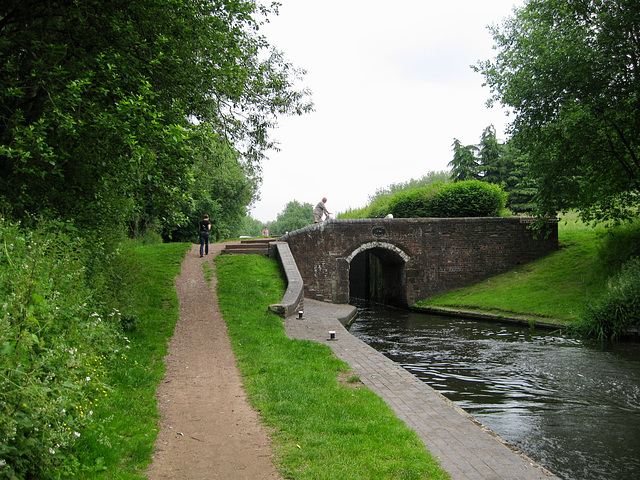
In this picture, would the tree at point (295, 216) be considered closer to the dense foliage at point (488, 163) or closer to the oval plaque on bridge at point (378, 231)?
the dense foliage at point (488, 163)

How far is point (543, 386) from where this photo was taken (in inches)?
332

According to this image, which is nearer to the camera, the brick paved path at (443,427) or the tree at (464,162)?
the brick paved path at (443,427)

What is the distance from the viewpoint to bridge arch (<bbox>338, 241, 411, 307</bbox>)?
69.1 ft

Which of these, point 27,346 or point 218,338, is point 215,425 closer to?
point 27,346

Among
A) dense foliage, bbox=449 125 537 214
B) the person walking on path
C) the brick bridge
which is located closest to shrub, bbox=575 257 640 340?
the brick bridge

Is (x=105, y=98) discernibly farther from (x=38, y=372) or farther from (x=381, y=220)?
(x=381, y=220)

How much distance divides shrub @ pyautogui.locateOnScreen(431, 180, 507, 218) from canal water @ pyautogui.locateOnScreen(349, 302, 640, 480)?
8.81 metres

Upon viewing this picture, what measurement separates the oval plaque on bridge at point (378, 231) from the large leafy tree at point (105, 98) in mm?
11639

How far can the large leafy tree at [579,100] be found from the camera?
13.8 m

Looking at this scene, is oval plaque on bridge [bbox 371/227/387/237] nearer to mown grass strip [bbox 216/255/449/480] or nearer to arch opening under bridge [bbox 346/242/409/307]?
arch opening under bridge [bbox 346/242/409/307]

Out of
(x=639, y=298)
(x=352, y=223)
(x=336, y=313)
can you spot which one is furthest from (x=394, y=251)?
(x=639, y=298)

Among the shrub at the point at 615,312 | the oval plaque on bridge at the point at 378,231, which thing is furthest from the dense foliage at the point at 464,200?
the shrub at the point at 615,312

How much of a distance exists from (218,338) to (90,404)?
488 cm

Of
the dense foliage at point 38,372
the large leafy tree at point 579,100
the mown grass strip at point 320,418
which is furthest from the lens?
the large leafy tree at point 579,100
